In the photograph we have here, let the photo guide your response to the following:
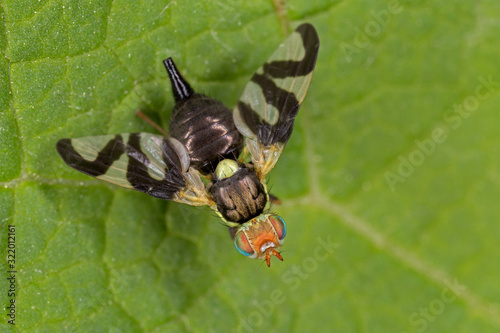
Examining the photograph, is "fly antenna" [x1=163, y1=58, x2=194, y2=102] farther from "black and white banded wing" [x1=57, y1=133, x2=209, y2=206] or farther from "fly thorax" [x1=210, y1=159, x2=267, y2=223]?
"fly thorax" [x1=210, y1=159, x2=267, y2=223]

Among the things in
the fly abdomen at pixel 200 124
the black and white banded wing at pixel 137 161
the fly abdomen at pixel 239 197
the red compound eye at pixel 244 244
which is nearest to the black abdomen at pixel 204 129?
the fly abdomen at pixel 200 124

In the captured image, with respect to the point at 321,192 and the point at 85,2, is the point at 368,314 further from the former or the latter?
the point at 85,2

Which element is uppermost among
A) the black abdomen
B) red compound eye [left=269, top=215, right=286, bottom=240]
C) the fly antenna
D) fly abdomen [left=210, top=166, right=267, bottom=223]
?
the fly antenna

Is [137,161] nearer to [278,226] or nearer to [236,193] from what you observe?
[236,193]

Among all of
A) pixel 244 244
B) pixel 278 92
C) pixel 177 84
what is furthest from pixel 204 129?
pixel 244 244

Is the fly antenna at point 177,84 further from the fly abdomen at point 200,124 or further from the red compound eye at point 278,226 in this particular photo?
the red compound eye at point 278,226

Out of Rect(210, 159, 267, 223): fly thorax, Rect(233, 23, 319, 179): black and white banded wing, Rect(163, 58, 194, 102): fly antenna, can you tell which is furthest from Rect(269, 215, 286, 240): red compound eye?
Rect(163, 58, 194, 102): fly antenna

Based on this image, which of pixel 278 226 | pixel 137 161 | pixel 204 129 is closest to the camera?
pixel 137 161
